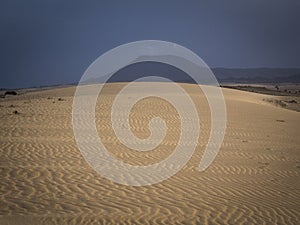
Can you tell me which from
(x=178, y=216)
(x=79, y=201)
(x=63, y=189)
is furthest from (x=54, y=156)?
(x=178, y=216)

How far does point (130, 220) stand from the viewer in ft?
17.5

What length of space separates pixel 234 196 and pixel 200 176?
132cm

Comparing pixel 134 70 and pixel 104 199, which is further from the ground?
pixel 104 199

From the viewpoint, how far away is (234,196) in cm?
665

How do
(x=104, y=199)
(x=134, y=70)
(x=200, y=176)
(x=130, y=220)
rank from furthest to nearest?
1. (x=134, y=70)
2. (x=200, y=176)
3. (x=104, y=199)
4. (x=130, y=220)

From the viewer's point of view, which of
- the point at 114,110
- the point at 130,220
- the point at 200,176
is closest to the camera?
the point at 130,220

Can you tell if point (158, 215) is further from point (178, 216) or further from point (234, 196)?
point (234, 196)

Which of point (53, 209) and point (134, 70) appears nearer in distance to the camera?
point (53, 209)

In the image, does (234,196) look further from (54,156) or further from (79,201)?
(54,156)

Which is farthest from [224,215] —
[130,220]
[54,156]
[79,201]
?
[54,156]

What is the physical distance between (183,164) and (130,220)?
3753 millimetres

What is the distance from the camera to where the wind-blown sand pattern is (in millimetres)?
5535

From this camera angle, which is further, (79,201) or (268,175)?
(268,175)

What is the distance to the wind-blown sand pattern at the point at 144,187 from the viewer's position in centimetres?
554
